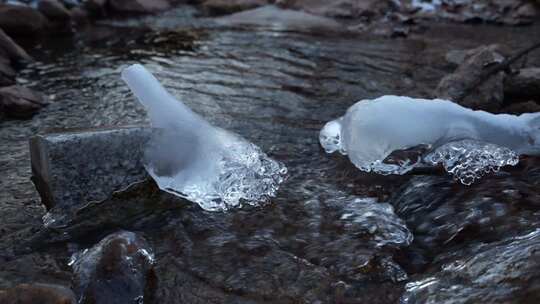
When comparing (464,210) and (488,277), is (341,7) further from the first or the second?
(488,277)

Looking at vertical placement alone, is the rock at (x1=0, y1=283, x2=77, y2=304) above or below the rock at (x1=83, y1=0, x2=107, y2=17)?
A: above

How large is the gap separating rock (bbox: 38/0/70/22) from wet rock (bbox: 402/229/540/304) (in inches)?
312

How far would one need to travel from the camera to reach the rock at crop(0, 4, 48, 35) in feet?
25.5

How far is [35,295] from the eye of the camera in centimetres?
188

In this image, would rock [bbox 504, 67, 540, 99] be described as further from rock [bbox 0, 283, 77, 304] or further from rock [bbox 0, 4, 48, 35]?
rock [bbox 0, 4, 48, 35]

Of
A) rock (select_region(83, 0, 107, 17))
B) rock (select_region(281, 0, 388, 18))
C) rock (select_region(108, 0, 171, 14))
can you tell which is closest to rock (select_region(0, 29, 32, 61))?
rock (select_region(83, 0, 107, 17))

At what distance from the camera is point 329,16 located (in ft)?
34.2

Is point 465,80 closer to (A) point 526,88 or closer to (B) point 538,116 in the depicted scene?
(A) point 526,88

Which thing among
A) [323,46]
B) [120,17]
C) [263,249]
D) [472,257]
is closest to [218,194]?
[263,249]

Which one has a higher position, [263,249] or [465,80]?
[465,80]

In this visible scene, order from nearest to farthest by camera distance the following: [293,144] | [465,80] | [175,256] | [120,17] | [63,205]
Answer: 1. [175,256]
2. [63,205]
3. [293,144]
4. [465,80]
5. [120,17]

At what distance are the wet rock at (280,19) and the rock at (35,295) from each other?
7476 millimetres

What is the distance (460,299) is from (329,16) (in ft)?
29.7

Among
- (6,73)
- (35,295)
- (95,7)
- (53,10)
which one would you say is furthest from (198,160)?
(95,7)
